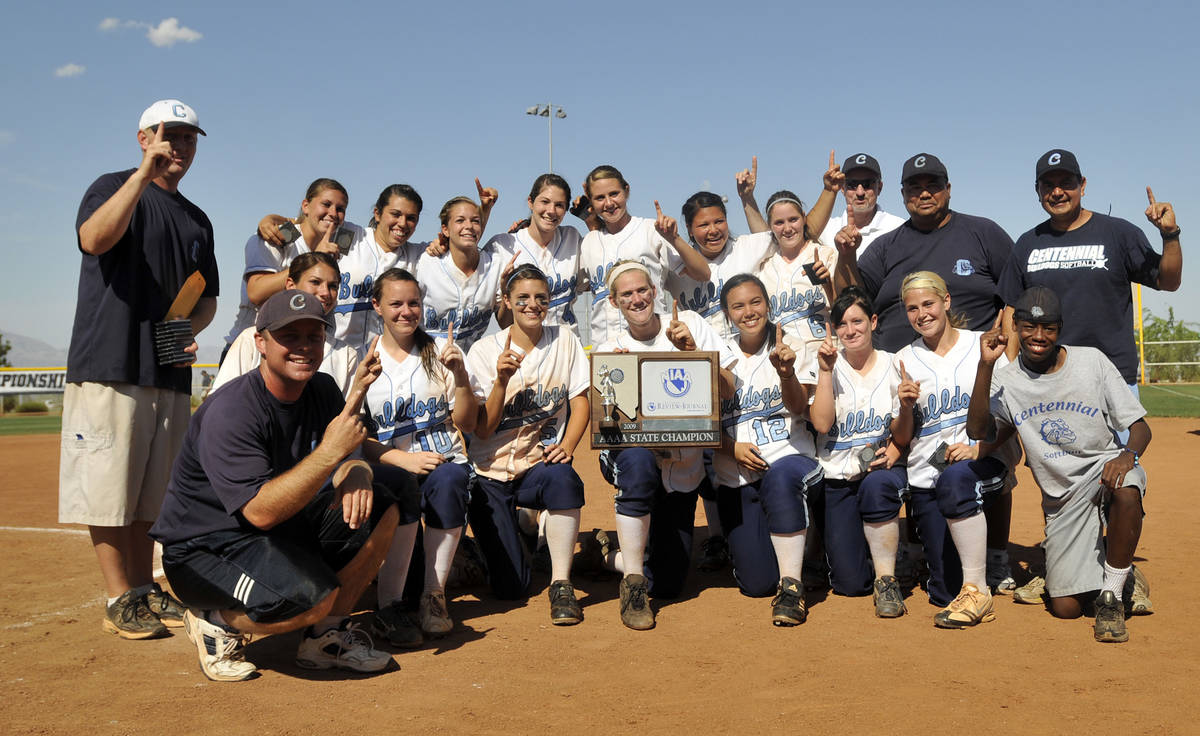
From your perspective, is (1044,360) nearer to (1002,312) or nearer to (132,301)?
(1002,312)

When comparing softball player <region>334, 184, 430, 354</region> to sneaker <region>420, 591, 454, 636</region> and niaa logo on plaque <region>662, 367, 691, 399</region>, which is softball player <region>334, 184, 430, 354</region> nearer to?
sneaker <region>420, 591, 454, 636</region>

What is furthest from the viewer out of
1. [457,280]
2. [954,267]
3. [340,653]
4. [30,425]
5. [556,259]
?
[30,425]

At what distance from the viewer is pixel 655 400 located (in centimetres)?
502

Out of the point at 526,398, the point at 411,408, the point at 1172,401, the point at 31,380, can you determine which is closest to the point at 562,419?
the point at 526,398

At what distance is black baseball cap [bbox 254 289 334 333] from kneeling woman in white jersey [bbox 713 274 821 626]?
7.79ft

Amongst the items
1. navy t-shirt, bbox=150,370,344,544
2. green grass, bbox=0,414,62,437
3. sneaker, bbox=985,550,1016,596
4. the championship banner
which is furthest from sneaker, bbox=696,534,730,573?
the championship banner

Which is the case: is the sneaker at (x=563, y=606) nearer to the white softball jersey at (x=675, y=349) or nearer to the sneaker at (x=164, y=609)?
the white softball jersey at (x=675, y=349)

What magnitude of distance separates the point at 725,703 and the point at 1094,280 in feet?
10.5

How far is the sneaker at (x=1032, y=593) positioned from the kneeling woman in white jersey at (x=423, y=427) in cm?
292

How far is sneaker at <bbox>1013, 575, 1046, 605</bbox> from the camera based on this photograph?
496 centimetres

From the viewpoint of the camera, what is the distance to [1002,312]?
5.34 metres

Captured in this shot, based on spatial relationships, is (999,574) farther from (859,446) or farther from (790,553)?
(790,553)

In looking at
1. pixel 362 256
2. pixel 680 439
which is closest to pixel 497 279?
pixel 362 256

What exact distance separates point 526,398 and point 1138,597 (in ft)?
10.7
